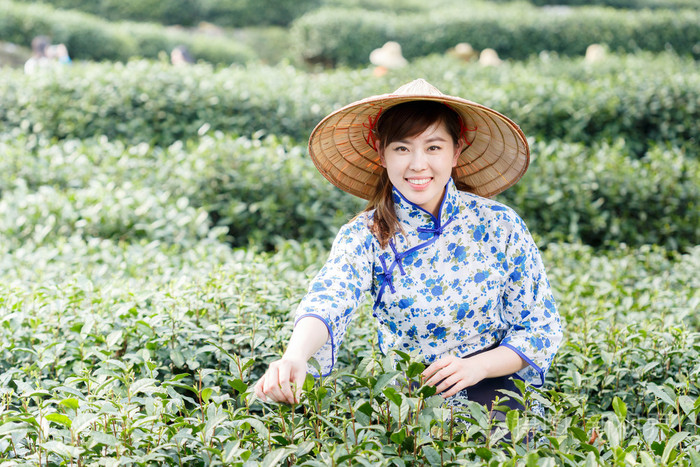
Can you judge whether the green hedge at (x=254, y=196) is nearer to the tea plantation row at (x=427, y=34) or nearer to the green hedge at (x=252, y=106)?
the green hedge at (x=252, y=106)

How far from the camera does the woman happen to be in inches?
71.9

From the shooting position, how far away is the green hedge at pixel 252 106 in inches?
236

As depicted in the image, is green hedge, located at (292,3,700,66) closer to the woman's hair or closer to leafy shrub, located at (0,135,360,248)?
leafy shrub, located at (0,135,360,248)

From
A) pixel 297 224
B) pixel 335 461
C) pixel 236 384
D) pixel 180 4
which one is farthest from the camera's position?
pixel 180 4

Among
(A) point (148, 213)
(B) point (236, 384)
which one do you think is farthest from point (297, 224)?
(B) point (236, 384)

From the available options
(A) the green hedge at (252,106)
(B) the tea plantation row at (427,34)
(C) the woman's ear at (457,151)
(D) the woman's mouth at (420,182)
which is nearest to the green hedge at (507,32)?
(B) the tea plantation row at (427,34)

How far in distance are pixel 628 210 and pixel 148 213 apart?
3.45 m

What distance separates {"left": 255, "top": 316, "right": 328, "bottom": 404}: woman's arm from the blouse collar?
51cm

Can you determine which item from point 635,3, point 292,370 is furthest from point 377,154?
point 635,3

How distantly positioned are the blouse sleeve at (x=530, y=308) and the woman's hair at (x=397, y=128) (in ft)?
1.17

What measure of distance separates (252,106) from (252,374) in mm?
4397

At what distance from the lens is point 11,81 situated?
626cm

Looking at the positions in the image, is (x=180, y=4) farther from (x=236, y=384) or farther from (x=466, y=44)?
(x=236, y=384)

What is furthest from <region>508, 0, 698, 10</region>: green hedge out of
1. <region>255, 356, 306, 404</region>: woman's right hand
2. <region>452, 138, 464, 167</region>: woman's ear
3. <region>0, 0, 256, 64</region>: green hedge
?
<region>255, 356, 306, 404</region>: woman's right hand
